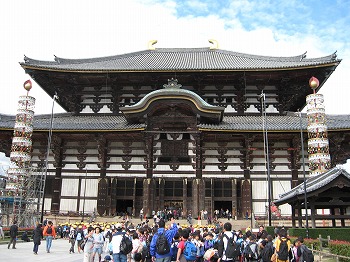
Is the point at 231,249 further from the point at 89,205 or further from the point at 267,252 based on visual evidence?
the point at 89,205

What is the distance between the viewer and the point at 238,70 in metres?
33.0

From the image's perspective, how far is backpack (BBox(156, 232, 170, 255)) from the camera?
383 inches

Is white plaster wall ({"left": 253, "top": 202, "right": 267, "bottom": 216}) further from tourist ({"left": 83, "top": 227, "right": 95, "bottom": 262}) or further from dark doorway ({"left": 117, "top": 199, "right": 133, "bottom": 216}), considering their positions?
tourist ({"left": 83, "top": 227, "right": 95, "bottom": 262})

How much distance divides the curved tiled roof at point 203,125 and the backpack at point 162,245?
20253 mm

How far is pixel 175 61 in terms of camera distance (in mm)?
40875

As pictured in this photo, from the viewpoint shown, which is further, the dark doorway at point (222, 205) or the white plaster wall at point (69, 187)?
the dark doorway at point (222, 205)

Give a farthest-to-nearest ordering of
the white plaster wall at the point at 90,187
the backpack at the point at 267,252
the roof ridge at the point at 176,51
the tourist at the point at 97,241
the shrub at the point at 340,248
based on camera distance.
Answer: the roof ridge at the point at 176,51 < the white plaster wall at the point at 90,187 < the tourist at the point at 97,241 < the shrub at the point at 340,248 < the backpack at the point at 267,252

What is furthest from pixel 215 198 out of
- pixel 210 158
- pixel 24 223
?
pixel 24 223

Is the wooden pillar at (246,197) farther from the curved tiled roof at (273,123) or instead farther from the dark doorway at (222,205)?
the curved tiled roof at (273,123)

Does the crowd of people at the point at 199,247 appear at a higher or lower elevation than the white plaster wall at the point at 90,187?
lower

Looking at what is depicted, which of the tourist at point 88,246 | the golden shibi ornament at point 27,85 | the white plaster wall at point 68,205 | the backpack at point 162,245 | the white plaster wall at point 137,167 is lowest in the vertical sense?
the tourist at point 88,246

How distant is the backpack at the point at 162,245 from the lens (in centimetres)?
973

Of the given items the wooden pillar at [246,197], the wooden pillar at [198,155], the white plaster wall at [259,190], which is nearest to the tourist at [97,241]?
the wooden pillar at [198,155]

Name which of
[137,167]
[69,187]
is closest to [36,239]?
[69,187]
